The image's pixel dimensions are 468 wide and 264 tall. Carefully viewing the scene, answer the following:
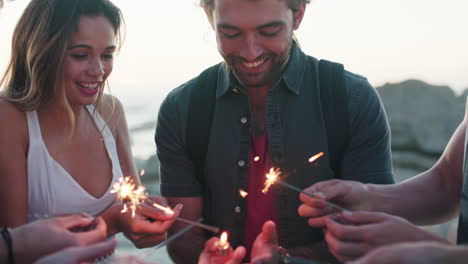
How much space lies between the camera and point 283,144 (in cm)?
330

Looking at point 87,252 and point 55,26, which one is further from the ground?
point 55,26

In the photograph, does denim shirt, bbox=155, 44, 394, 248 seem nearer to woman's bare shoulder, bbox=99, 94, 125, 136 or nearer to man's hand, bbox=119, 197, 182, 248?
man's hand, bbox=119, 197, 182, 248

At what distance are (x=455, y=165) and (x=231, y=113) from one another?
59.2 inches

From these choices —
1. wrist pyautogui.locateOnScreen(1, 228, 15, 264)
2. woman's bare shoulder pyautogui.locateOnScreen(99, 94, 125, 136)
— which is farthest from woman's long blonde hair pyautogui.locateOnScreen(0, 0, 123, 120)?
wrist pyautogui.locateOnScreen(1, 228, 15, 264)

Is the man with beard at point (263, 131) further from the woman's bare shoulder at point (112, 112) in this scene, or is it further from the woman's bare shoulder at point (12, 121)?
the woman's bare shoulder at point (12, 121)

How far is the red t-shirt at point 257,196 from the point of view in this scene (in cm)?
334

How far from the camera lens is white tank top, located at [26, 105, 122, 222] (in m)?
3.29

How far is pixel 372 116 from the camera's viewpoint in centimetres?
322

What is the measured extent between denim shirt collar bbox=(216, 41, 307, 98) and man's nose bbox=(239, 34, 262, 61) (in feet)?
0.85

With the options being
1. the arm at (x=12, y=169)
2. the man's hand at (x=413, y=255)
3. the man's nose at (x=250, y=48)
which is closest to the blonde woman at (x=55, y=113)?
the arm at (x=12, y=169)

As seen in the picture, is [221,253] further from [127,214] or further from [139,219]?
[127,214]

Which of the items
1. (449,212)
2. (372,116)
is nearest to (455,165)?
(449,212)

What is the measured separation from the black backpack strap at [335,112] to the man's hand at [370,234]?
3.18 ft

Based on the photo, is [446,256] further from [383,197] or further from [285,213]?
[285,213]
